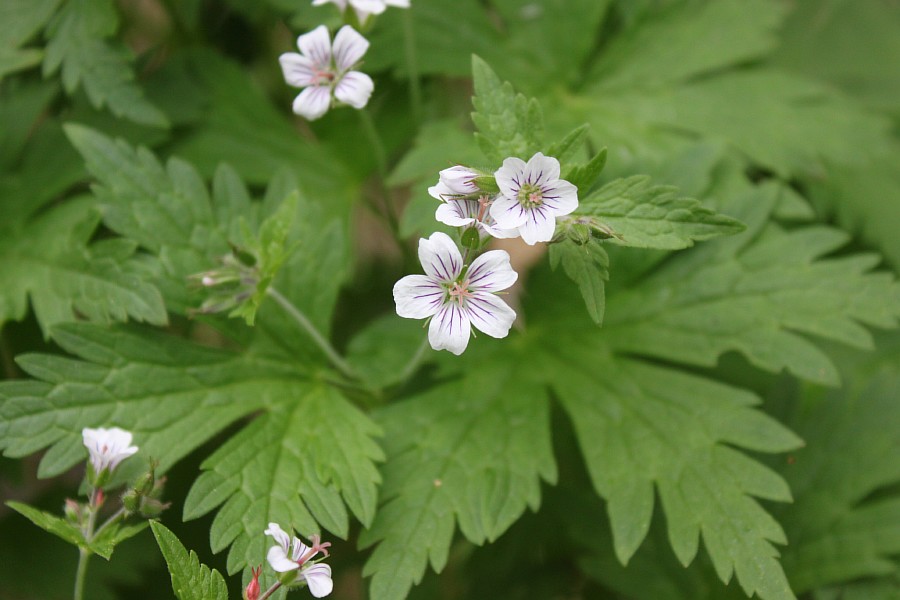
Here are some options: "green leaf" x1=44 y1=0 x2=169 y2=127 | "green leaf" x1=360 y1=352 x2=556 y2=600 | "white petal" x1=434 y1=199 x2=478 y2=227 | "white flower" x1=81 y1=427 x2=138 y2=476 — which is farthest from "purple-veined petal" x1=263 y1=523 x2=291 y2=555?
"green leaf" x1=44 y1=0 x2=169 y2=127

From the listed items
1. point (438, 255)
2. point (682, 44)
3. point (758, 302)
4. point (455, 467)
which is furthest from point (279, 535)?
point (682, 44)

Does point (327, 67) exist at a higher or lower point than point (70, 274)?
higher

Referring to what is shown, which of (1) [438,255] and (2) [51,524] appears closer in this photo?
(1) [438,255]

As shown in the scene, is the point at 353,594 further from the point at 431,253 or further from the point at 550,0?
the point at 550,0

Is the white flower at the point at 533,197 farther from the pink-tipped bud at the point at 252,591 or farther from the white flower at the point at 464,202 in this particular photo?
the pink-tipped bud at the point at 252,591

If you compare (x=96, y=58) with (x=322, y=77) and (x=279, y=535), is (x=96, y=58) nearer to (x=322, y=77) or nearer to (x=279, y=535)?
(x=322, y=77)

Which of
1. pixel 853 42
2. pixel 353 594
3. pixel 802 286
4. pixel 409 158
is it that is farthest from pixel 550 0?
pixel 353 594

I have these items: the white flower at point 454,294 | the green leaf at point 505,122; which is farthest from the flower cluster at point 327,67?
the white flower at point 454,294
